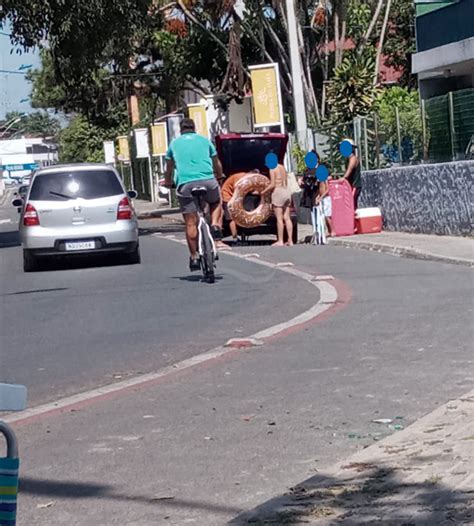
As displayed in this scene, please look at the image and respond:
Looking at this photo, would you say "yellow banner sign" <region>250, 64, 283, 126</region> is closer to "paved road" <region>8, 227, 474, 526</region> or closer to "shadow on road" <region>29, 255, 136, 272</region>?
"shadow on road" <region>29, 255, 136, 272</region>

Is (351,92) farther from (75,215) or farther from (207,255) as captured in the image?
(207,255)

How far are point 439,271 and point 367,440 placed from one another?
9052mm

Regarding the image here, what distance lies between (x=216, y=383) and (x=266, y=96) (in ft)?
73.7

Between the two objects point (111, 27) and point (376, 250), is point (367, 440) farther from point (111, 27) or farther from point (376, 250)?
point (111, 27)

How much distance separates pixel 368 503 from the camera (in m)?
5.34

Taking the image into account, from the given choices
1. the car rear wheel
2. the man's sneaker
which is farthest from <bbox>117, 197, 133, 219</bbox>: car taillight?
the man's sneaker

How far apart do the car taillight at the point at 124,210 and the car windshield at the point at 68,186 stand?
0.73ft

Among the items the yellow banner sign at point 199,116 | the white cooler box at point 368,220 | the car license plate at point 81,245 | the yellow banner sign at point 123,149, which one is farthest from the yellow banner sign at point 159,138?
the car license plate at point 81,245

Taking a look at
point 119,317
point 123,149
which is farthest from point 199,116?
point 119,317

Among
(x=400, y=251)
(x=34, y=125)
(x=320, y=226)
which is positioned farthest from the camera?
(x=34, y=125)

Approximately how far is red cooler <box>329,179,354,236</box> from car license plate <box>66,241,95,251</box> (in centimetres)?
538

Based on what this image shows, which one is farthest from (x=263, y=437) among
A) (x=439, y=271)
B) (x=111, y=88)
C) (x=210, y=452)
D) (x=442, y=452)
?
(x=111, y=88)

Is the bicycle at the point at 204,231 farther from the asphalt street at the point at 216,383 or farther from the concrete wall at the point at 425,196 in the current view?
the concrete wall at the point at 425,196

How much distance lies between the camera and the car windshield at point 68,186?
63.4 feet
